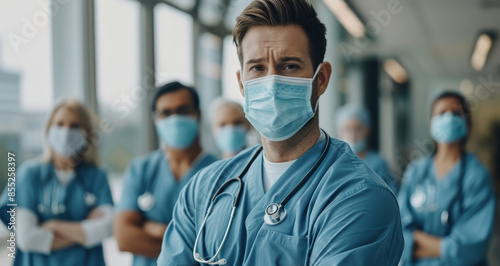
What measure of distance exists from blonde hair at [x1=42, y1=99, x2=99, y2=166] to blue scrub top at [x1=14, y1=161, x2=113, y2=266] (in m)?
0.06

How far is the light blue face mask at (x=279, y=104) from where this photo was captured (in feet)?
3.44

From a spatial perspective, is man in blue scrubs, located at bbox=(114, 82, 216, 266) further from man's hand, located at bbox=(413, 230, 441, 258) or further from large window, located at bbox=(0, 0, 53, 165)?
man's hand, located at bbox=(413, 230, 441, 258)

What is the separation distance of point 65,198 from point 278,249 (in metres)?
1.46

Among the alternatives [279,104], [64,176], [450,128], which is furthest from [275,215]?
[450,128]

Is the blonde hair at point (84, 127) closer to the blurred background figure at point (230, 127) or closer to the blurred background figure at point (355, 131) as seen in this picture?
the blurred background figure at point (230, 127)

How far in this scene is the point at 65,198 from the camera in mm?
2133

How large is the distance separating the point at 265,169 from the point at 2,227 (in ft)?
5.18

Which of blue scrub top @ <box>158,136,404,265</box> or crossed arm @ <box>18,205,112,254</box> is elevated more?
blue scrub top @ <box>158,136,404,265</box>

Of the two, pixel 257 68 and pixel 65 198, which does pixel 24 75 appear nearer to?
pixel 65 198

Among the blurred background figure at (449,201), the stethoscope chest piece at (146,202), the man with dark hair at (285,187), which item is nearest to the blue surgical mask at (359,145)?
the blurred background figure at (449,201)

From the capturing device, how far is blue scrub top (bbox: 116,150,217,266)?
1922 mm
